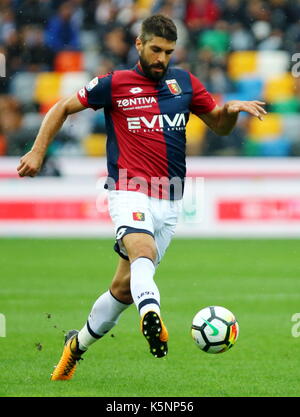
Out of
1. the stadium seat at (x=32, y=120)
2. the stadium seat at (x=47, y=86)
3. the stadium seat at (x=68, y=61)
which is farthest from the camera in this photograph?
the stadium seat at (x=68, y=61)

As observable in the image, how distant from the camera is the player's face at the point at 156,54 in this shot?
625 centimetres

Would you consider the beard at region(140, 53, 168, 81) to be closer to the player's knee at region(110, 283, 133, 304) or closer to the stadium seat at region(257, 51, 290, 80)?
the player's knee at region(110, 283, 133, 304)

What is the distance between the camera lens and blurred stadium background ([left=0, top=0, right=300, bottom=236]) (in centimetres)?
1574

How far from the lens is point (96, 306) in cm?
641

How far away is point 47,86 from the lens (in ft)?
61.7

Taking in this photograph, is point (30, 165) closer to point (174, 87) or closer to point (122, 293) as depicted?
point (122, 293)

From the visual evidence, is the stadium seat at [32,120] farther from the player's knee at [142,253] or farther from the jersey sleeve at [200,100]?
the player's knee at [142,253]

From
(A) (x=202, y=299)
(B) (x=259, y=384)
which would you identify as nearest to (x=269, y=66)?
(A) (x=202, y=299)

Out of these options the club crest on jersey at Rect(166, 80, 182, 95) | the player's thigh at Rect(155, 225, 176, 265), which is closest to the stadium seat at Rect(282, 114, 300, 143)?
the club crest on jersey at Rect(166, 80, 182, 95)

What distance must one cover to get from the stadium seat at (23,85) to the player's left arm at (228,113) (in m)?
12.0

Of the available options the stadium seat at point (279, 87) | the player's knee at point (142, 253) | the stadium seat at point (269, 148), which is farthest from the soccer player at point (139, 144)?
the stadium seat at point (279, 87)

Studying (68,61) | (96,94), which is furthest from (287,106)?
(96,94)
